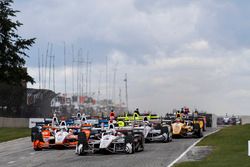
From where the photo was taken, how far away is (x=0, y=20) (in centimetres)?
6412

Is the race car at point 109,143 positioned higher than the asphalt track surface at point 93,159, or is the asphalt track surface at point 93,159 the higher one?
the race car at point 109,143

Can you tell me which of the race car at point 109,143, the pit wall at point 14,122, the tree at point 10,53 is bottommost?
the race car at point 109,143

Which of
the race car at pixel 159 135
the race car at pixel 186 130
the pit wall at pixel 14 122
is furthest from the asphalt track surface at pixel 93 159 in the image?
the pit wall at pixel 14 122

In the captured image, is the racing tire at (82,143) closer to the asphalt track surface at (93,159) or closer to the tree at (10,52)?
the asphalt track surface at (93,159)

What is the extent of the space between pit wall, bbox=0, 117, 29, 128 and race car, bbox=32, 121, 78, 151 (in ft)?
71.8

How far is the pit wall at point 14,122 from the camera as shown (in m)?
46.6

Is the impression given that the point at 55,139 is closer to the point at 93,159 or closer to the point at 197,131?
the point at 93,159

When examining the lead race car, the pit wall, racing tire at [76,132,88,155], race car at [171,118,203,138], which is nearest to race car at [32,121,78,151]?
the lead race car

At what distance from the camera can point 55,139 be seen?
80.9 feet

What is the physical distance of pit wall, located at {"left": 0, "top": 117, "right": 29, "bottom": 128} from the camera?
4658 centimetres

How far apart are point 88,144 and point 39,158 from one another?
203 cm

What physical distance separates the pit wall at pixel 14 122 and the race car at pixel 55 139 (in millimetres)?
21871

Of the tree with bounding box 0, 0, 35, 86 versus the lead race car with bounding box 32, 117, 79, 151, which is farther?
the tree with bounding box 0, 0, 35, 86

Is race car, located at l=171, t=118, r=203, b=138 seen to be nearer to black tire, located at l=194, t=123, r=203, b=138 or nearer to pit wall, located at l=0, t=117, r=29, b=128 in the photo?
black tire, located at l=194, t=123, r=203, b=138
